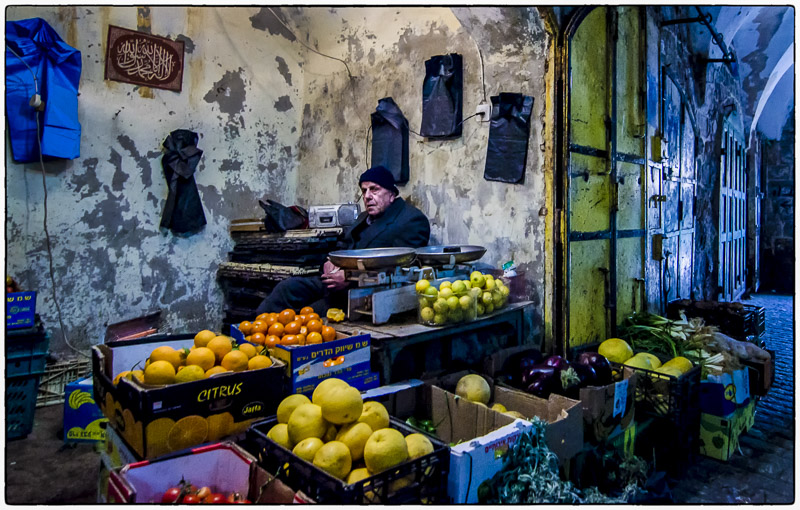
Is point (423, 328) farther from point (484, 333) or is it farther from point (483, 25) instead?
point (483, 25)

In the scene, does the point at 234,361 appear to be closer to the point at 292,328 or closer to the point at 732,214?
the point at 292,328

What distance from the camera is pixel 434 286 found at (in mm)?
3387

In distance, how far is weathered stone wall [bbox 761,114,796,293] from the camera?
11953 millimetres

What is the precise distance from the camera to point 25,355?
140 inches

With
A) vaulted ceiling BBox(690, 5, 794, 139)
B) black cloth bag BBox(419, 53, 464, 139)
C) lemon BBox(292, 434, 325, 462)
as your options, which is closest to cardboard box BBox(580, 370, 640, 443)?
lemon BBox(292, 434, 325, 462)

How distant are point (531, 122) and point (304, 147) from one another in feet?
10.1

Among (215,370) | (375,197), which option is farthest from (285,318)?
(375,197)

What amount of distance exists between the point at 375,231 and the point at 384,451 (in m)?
2.81

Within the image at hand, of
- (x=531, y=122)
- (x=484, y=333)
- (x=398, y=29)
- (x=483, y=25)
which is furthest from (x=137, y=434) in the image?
(x=398, y=29)

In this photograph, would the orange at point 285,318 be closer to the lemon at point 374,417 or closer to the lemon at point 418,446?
the lemon at point 374,417

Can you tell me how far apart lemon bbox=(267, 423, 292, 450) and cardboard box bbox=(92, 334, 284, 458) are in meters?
0.28

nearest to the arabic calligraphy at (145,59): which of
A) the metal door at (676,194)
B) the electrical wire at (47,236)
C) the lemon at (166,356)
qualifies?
the electrical wire at (47,236)

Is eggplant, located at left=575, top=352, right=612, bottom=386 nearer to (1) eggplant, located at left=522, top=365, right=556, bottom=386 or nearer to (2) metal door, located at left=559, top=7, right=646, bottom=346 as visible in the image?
(1) eggplant, located at left=522, top=365, right=556, bottom=386

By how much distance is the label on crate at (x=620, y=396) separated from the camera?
2920 mm
